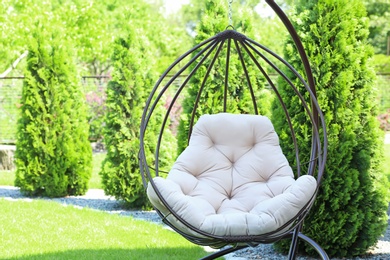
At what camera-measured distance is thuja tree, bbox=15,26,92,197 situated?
6.98 m

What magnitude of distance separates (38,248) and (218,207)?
4.60 feet

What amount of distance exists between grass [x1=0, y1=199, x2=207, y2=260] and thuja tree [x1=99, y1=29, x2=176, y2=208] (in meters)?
0.61

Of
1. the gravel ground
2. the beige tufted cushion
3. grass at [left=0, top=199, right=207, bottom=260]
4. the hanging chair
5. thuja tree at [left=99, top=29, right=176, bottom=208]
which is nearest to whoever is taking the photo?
the hanging chair

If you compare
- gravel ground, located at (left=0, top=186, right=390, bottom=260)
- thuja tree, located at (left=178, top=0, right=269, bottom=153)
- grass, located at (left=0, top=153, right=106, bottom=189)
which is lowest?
grass, located at (left=0, top=153, right=106, bottom=189)

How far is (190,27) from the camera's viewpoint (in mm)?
36125

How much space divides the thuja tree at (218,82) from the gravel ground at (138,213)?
0.81 m

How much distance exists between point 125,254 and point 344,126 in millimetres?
1687

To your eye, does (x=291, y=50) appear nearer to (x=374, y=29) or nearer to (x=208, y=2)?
(x=208, y=2)

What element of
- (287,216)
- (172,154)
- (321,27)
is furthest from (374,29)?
(287,216)

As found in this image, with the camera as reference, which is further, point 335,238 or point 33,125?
point 33,125

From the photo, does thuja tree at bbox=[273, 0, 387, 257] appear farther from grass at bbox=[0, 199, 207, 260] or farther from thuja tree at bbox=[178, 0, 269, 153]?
thuja tree at bbox=[178, 0, 269, 153]

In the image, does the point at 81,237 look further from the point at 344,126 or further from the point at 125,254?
the point at 344,126

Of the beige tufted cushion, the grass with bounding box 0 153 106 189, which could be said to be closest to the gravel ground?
the grass with bounding box 0 153 106 189

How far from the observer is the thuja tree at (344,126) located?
4.21m
